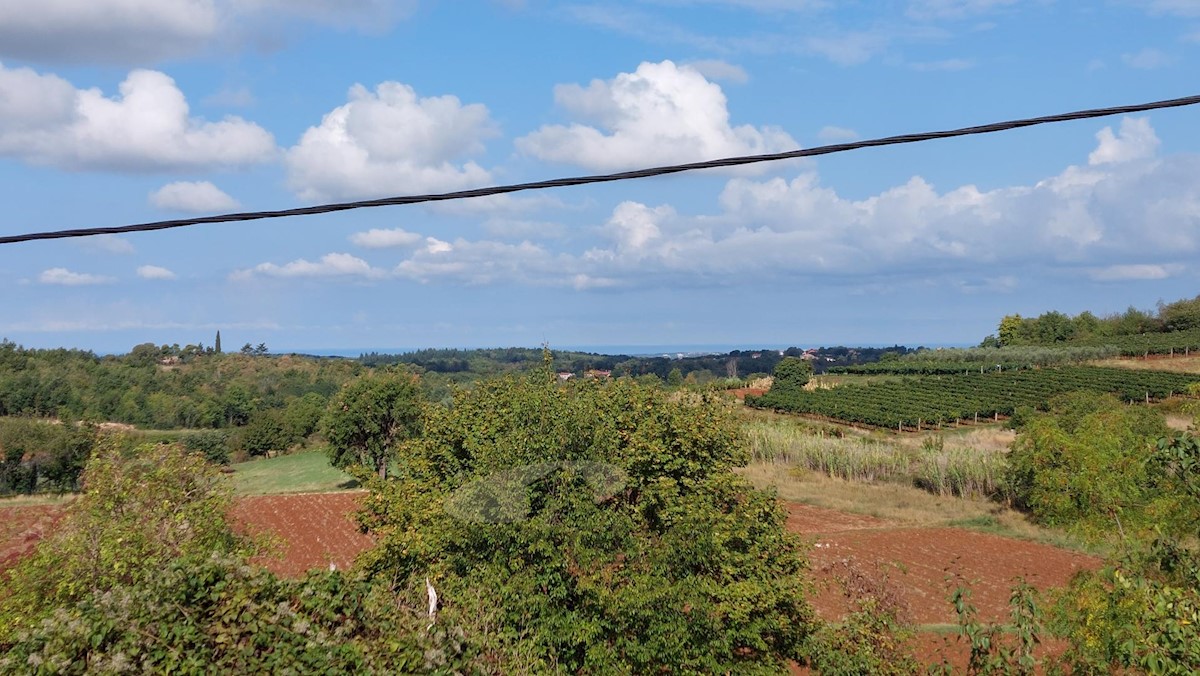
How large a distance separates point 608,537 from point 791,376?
3365 inches

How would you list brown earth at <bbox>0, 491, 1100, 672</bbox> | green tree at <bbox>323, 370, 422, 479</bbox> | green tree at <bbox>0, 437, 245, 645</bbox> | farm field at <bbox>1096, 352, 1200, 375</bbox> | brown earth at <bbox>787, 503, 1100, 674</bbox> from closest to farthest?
1. green tree at <bbox>0, 437, 245, 645</bbox>
2. brown earth at <bbox>787, 503, 1100, 674</bbox>
3. brown earth at <bbox>0, 491, 1100, 672</bbox>
4. green tree at <bbox>323, 370, 422, 479</bbox>
5. farm field at <bbox>1096, 352, 1200, 375</bbox>

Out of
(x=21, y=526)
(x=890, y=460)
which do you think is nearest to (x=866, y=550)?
(x=890, y=460)

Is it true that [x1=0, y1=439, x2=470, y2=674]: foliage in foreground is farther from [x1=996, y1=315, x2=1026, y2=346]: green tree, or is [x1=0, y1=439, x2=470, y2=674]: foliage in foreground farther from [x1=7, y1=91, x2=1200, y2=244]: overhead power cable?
[x1=996, y1=315, x2=1026, y2=346]: green tree

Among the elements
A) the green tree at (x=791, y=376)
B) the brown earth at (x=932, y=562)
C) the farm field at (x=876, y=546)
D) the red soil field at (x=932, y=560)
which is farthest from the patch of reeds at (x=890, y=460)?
the green tree at (x=791, y=376)

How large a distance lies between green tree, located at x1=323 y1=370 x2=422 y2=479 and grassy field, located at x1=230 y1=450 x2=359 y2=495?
3125 mm

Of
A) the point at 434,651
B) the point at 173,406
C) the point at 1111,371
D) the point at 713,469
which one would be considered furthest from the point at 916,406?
the point at 173,406

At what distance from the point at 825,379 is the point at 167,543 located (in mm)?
88804

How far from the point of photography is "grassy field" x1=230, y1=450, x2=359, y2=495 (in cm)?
5455

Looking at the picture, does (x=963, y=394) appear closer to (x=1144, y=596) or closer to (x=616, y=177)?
(x=1144, y=596)

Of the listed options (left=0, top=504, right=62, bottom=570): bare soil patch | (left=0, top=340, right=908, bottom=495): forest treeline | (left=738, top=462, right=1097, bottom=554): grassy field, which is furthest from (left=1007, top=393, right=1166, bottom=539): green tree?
(left=0, top=504, right=62, bottom=570): bare soil patch

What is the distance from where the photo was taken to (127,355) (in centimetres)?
15162

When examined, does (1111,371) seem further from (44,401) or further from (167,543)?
(44,401)

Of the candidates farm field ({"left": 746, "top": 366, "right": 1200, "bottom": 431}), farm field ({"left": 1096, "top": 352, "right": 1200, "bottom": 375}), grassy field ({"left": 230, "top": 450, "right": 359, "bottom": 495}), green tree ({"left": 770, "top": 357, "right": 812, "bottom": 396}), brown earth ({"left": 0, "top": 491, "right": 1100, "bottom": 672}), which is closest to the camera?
brown earth ({"left": 0, "top": 491, "right": 1100, "bottom": 672})

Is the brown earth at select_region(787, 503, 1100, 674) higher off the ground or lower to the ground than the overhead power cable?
lower
